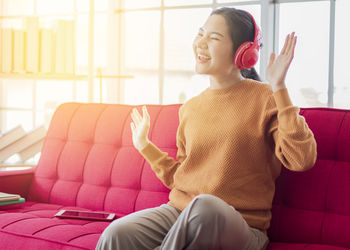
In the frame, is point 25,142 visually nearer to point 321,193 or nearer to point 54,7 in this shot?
point 54,7

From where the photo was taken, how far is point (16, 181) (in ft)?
8.04

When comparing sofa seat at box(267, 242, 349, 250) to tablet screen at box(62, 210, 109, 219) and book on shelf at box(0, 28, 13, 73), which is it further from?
book on shelf at box(0, 28, 13, 73)

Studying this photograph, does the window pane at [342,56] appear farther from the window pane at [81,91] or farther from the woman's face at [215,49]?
the window pane at [81,91]

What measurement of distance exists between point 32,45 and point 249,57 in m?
1.86

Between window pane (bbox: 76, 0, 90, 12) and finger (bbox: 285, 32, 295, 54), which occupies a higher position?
window pane (bbox: 76, 0, 90, 12)

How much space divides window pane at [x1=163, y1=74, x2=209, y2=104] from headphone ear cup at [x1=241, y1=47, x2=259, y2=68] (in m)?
1.92

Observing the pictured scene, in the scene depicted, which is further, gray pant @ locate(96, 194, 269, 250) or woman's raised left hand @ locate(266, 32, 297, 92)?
woman's raised left hand @ locate(266, 32, 297, 92)

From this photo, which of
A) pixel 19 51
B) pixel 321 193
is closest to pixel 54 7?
pixel 19 51

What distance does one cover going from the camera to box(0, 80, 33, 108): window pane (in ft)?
13.8

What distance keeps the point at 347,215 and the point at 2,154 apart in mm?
2061

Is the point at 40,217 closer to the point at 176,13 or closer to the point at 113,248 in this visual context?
the point at 113,248

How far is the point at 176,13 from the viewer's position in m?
3.79

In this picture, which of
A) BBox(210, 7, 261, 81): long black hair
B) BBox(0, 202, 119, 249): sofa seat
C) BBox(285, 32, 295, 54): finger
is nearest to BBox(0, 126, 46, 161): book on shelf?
BBox(0, 202, 119, 249): sofa seat

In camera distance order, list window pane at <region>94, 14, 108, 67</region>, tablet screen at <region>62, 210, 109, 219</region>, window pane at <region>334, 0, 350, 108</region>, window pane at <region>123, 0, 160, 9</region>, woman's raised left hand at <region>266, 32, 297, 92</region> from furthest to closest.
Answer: window pane at <region>94, 14, 108, 67</region>
window pane at <region>123, 0, 160, 9</region>
window pane at <region>334, 0, 350, 108</region>
tablet screen at <region>62, 210, 109, 219</region>
woman's raised left hand at <region>266, 32, 297, 92</region>
